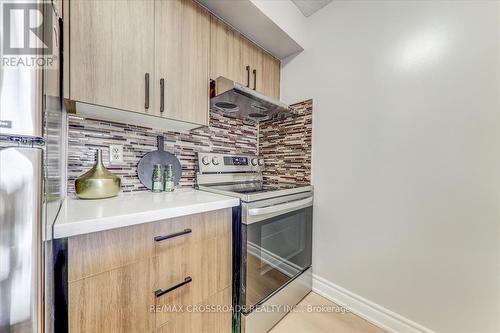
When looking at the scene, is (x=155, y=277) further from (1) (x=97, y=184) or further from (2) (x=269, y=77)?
(2) (x=269, y=77)

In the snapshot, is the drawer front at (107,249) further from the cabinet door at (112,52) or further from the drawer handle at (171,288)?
the cabinet door at (112,52)

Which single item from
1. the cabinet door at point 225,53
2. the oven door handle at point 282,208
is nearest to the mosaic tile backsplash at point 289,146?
the oven door handle at point 282,208

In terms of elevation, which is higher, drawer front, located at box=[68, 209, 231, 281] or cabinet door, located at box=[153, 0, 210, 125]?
cabinet door, located at box=[153, 0, 210, 125]

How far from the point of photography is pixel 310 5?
1559mm

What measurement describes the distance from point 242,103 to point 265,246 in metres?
0.98

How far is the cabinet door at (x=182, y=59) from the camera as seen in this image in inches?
42.7

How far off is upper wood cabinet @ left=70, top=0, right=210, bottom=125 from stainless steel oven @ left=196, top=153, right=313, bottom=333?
1.77 ft

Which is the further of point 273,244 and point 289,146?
point 289,146

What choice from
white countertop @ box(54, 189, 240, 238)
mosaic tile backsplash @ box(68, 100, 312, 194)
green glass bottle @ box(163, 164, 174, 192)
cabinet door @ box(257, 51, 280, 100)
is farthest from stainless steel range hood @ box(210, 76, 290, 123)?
white countertop @ box(54, 189, 240, 238)

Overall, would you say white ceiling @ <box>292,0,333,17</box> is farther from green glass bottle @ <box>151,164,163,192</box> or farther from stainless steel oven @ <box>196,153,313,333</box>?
green glass bottle @ <box>151,164,163,192</box>

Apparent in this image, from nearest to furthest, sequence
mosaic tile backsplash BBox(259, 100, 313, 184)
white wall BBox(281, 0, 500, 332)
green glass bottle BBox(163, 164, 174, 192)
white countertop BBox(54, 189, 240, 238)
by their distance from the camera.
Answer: white countertop BBox(54, 189, 240, 238)
white wall BBox(281, 0, 500, 332)
green glass bottle BBox(163, 164, 174, 192)
mosaic tile backsplash BBox(259, 100, 313, 184)

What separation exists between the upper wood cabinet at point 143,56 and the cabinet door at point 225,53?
53 mm

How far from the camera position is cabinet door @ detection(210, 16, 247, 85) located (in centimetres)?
133

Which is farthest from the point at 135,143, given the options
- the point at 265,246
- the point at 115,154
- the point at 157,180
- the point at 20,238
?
the point at 265,246
